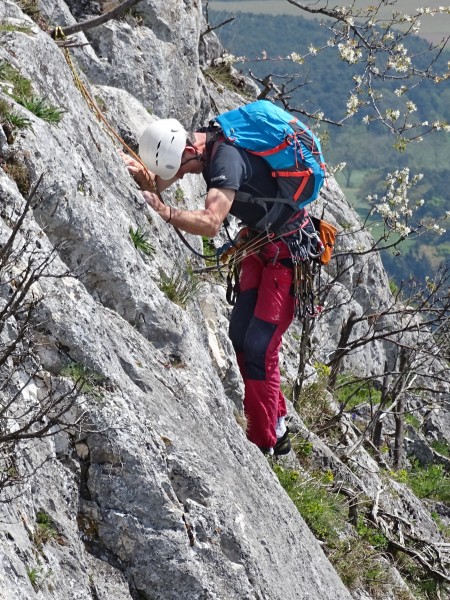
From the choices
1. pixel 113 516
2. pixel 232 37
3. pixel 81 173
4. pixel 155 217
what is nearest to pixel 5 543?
pixel 113 516

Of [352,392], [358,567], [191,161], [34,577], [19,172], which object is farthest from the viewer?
[352,392]

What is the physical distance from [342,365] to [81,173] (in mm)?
10772

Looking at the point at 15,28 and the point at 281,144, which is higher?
the point at 15,28

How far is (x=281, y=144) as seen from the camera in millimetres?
7324

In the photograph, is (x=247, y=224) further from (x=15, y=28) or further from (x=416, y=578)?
(x=416, y=578)

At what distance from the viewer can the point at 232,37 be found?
1680 centimetres

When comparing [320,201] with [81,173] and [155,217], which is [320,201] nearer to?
[155,217]

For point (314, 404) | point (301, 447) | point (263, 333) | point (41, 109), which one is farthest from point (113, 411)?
point (314, 404)

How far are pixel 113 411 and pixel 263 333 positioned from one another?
3.11m

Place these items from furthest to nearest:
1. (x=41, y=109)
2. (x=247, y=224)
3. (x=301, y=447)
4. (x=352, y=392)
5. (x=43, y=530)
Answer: (x=352, y=392), (x=301, y=447), (x=247, y=224), (x=41, y=109), (x=43, y=530)

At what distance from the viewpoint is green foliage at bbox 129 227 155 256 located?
21.9 feet

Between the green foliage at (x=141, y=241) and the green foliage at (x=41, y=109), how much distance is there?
0.94 metres

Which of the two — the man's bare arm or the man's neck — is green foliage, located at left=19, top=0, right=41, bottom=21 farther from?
the man's bare arm

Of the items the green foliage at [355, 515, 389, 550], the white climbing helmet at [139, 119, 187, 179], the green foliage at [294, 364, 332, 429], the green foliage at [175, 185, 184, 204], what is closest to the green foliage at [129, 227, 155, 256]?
the white climbing helmet at [139, 119, 187, 179]
